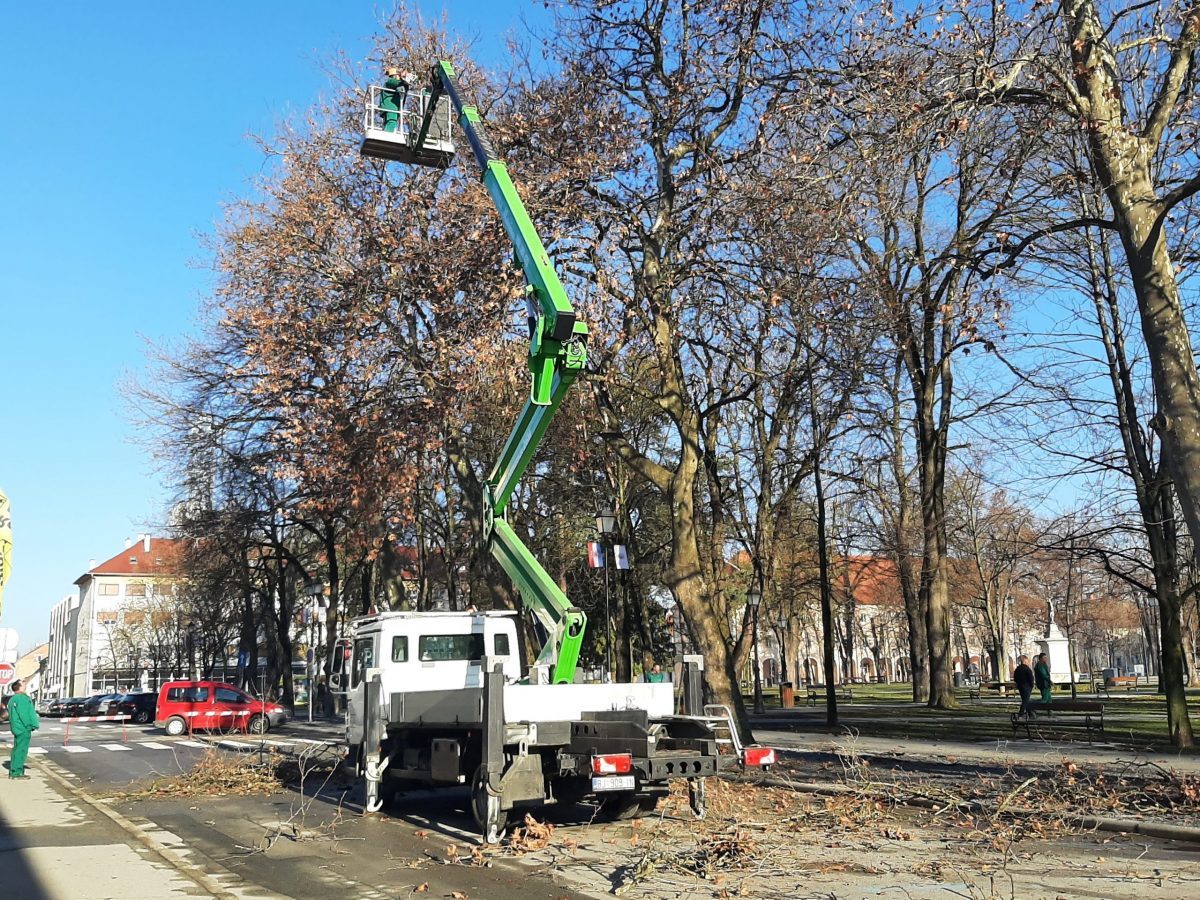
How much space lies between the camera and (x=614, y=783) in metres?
10.5

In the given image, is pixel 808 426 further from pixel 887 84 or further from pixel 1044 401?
pixel 887 84

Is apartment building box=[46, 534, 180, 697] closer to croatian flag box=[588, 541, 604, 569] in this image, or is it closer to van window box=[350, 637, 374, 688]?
croatian flag box=[588, 541, 604, 569]

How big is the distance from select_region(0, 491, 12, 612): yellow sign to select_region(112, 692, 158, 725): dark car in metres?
41.7

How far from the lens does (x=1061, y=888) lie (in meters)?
8.12

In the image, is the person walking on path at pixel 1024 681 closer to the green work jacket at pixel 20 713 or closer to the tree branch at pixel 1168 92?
the tree branch at pixel 1168 92

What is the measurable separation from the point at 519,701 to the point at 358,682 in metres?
4.86

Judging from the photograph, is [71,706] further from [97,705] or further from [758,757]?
[758,757]

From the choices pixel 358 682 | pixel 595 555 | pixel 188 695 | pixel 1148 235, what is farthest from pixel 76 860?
pixel 188 695

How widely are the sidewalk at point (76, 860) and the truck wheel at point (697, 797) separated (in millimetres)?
5298

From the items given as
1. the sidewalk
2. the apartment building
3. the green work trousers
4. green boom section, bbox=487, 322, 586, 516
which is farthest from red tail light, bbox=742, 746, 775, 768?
the apartment building

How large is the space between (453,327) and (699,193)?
5.34 m

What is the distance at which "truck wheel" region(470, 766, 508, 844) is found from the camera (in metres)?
10.6

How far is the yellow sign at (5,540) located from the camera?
26.2 ft

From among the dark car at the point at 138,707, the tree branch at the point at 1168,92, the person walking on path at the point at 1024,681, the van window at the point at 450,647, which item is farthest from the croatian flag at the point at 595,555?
the dark car at the point at 138,707
